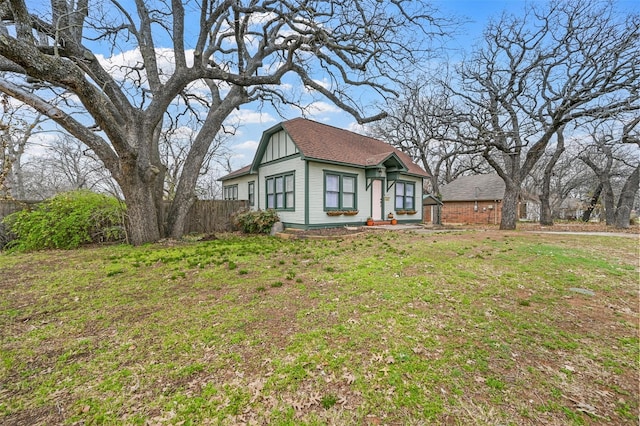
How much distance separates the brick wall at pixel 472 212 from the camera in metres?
20.7

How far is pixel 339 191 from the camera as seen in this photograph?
11.9m

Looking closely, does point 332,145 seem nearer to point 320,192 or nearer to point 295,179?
point 295,179

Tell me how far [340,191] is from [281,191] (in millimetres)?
2869

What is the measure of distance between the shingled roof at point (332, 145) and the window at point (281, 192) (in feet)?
5.21

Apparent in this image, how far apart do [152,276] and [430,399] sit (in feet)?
16.1

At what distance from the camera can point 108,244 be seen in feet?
27.9

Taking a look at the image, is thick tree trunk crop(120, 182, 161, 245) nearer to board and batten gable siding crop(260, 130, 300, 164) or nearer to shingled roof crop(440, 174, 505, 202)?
board and batten gable siding crop(260, 130, 300, 164)

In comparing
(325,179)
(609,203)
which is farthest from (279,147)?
(609,203)

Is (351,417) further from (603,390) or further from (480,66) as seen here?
(480,66)

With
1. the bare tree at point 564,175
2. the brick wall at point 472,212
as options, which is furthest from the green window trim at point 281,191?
the bare tree at point 564,175

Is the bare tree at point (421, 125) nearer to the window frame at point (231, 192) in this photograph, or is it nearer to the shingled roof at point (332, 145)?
the shingled roof at point (332, 145)

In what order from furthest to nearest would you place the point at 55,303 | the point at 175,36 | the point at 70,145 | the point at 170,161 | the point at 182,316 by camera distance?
the point at 170,161 < the point at 70,145 < the point at 175,36 < the point at 55,303 < the point at 182,316

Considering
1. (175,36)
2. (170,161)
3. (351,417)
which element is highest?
(175,36)

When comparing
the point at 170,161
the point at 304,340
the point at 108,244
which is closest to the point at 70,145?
the point at 170,161
